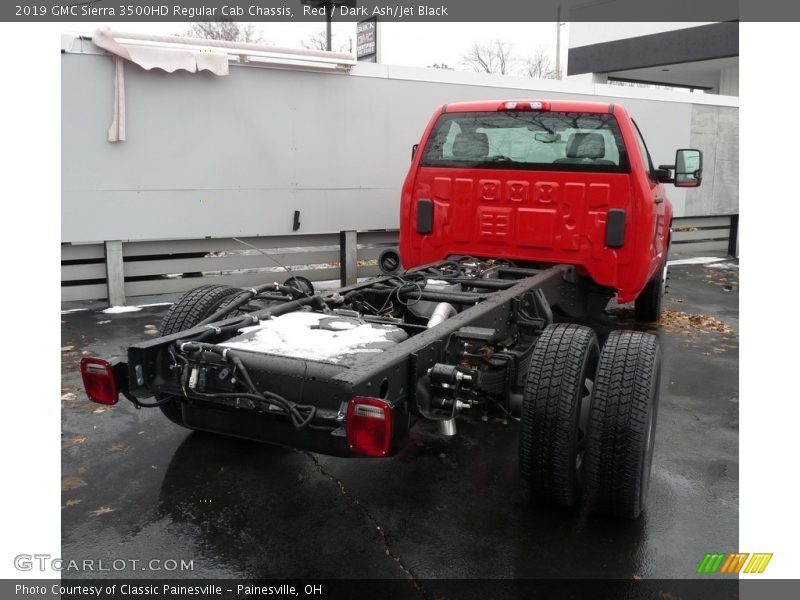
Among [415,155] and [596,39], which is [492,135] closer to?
[415,155]

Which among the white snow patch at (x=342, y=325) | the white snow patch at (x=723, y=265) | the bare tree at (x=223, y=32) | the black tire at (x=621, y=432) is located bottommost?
the black tire at (x=621, y=432)

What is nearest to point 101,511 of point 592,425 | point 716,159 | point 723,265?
point 592,425

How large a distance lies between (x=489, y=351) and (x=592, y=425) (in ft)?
2.19

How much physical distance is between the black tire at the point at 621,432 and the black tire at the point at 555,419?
0.30 ft

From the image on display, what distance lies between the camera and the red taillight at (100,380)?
3201 millimetres

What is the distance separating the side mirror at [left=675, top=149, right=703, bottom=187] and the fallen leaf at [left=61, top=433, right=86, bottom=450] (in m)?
5.19

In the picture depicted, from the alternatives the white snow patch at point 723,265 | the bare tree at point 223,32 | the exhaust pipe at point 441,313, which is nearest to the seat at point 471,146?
the exhaust pipe at point 441,313

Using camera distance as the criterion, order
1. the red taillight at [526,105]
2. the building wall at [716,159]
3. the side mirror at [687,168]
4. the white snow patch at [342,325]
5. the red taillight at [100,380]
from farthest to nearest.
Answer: the building wall at [716,159]
the side mirror at [687,168]
the red taillight at [526,105]
the white snow patch at [342,325]
the red taillight at [100,380]

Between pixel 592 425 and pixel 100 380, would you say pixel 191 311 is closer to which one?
pixel 100 380

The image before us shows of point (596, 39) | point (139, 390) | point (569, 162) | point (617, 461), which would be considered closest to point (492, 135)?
point (569, 162)

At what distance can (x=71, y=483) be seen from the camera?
3830 millimetres

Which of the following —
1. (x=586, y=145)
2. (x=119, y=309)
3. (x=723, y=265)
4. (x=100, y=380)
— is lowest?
(x=119, y=309)

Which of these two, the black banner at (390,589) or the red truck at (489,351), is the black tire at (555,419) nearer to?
the red truck at (489,351)

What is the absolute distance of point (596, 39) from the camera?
2117 centimetres
